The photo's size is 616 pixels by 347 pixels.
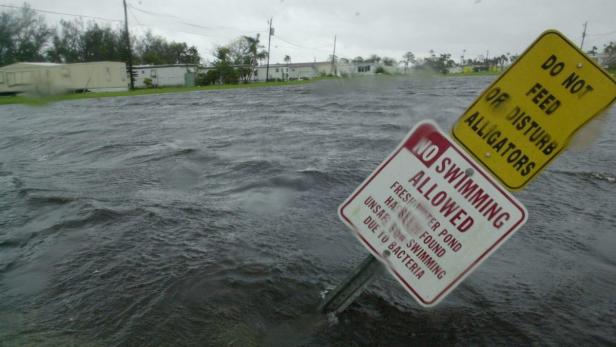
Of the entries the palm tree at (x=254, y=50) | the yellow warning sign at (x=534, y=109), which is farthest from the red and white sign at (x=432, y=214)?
the palm tree at (x=254, y=50)

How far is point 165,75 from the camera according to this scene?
59.8m

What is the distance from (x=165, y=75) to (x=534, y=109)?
210ft

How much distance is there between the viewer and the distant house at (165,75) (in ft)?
190

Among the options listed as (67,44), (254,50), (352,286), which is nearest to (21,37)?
(67,44)

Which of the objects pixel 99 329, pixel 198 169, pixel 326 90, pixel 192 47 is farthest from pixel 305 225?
pixel 192 47

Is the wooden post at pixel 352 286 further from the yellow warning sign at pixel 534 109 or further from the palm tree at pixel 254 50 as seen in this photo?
the palm tree at pixel 254 50

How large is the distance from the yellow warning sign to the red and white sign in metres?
0.11

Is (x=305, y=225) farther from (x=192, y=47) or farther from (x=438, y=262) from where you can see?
(x=192, y=47)

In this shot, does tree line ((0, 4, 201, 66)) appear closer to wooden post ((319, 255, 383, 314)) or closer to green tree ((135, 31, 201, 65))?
green tree ((135, 31, 201, 65))

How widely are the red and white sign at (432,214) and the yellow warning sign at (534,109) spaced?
11cm

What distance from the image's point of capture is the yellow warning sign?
162 centimetres

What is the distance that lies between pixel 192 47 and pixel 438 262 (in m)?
106

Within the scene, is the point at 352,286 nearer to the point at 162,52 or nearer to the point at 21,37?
the point at 21,37

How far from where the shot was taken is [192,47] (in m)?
98.1
